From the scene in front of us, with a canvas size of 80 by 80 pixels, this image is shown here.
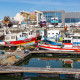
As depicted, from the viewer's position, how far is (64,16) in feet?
309

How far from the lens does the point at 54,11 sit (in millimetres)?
93000

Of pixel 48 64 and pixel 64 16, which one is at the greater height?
pixel 64 16

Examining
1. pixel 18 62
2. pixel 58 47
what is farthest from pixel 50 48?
pixel 18 62

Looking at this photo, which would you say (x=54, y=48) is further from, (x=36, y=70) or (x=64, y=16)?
(x=64, y=16)

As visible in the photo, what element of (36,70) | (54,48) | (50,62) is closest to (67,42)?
(54,48)

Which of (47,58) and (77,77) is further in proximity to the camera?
(47,58)

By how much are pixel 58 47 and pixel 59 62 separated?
494 cm

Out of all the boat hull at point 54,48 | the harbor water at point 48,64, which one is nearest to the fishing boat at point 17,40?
the boat hull at point 54,48

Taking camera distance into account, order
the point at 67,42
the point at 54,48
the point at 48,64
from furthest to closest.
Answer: the point at 54,48
the point at 67,42
the point at 48,64

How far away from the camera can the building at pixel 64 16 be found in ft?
305

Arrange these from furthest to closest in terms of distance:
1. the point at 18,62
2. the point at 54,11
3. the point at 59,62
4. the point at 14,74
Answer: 1. the point at 54,11
2. the point at 59,62
3. the point at 18,62
4. the point at 14,74

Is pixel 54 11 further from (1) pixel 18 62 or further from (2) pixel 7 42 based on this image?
(1) pixel 18 62

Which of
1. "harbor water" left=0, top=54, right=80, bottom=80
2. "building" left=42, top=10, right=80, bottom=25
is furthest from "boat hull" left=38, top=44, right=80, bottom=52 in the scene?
"building" left=42, top=10, right=80, bottom=25

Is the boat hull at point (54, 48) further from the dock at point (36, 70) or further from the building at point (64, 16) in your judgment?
the building at point (64, 16)
